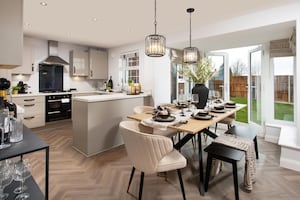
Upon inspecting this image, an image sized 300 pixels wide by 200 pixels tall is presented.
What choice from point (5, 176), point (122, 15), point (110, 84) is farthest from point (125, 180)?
point (110, 84)

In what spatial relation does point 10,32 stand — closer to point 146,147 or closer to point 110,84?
point 146,147

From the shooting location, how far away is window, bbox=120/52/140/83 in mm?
5320

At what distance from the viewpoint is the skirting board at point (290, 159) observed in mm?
2477

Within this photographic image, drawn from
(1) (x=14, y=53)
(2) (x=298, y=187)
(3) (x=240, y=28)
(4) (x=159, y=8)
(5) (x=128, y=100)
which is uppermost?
(4) (x=159, y=8)

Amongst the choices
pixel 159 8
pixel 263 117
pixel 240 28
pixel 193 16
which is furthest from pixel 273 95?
pixel 159 8

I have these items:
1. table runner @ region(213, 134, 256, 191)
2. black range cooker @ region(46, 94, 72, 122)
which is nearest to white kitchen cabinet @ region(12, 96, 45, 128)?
black range cooker @ region(46, 94, 72, 122)

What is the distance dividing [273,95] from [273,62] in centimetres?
71

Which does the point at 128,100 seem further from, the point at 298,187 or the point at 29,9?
the point at 298,187

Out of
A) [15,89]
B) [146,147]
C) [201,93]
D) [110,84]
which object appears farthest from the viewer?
[110,84]

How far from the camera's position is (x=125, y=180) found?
2.22 m

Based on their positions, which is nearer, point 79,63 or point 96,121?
point 96,121

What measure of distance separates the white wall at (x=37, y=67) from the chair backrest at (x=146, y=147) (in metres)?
4.45

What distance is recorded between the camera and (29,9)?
284 centimetres

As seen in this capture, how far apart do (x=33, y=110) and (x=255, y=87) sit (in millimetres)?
5609
